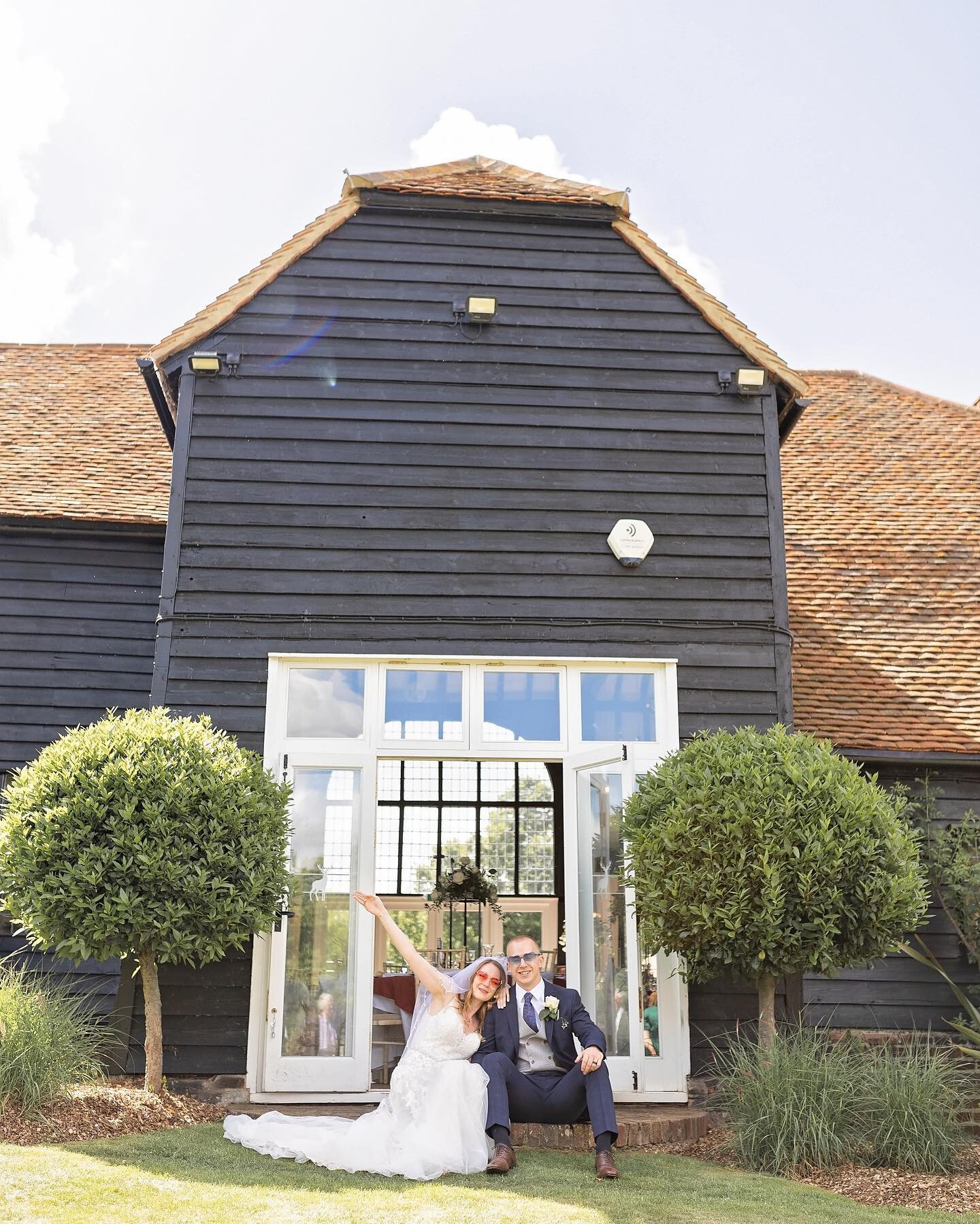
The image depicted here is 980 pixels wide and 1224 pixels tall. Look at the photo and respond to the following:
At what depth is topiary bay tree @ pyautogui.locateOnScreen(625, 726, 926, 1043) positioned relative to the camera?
6453 millimetres

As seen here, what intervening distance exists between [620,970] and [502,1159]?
212cm

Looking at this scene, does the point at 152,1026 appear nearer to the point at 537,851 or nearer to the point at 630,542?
the point at 630,542

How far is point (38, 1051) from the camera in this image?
19.7 feet

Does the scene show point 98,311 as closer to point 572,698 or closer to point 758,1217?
point 572,698

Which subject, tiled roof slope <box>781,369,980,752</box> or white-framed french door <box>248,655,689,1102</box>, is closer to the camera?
white-framed french door <box>248,655,689,1102</box>

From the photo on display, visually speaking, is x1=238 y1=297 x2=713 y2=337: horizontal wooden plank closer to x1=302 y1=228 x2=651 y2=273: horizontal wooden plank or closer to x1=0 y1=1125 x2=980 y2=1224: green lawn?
x1=302 y1=228 x2=651 y2=273: horizontal wooden plank

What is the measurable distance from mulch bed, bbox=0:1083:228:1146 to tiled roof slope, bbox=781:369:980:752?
5207 millimetres

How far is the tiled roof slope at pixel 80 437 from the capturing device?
31.9 feet

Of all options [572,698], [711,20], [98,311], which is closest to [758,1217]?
[572,698]

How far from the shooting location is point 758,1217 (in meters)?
4.70

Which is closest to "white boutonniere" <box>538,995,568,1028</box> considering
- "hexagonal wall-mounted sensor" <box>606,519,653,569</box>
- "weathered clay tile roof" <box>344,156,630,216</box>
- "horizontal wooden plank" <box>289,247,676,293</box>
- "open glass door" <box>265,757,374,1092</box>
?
"open glass door" <box>265,757,374,1092</box>

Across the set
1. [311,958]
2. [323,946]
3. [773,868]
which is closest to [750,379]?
[773,868]

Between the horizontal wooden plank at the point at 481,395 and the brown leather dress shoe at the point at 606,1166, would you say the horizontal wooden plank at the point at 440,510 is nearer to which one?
the horizontal wooden plank at the point at 481,395

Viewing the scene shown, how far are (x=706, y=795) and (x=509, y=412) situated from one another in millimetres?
3360
